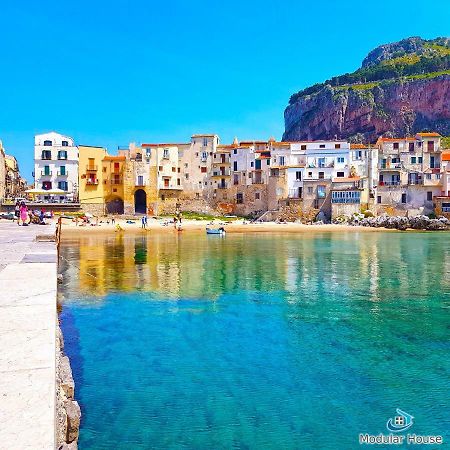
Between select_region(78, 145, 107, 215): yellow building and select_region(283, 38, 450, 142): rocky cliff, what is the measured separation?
88845mm

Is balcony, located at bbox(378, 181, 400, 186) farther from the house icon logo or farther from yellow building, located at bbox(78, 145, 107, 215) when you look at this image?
the house icon logo

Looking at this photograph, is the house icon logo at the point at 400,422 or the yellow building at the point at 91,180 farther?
the yellow building at the point at 91,180

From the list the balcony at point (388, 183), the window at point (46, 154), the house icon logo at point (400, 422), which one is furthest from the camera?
the window at point (46, 154)

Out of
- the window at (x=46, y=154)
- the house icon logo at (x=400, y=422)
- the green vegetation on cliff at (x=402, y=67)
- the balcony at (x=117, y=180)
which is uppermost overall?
the green vegetation on cliff at (x=402, y=67)

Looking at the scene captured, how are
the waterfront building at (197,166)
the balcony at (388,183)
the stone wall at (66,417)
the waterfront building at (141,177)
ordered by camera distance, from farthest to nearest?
the waterfront building at (197,166), the waterfront building at (141,177), the balcony at (388,183), the stone wall at (66,417)

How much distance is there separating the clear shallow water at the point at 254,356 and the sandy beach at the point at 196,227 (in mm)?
37604

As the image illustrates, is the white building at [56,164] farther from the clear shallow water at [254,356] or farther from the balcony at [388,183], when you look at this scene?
the clear shallow water at [254,356]

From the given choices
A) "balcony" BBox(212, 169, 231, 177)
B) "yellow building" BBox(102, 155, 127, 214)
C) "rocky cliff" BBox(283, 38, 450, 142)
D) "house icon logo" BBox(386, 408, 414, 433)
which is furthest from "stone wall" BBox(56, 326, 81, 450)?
"rocky cliff" BBox(283, 38, 450, 142)

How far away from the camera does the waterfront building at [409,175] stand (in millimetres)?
77875

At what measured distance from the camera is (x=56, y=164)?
262 ft

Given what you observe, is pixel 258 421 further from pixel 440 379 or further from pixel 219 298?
pixel 219 298

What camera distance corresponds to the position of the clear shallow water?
8922mm

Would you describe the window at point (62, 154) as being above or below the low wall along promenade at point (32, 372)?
above

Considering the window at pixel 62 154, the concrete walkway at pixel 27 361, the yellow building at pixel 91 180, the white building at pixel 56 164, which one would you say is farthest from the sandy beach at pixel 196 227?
the concrete walkway at pixel 27 361
